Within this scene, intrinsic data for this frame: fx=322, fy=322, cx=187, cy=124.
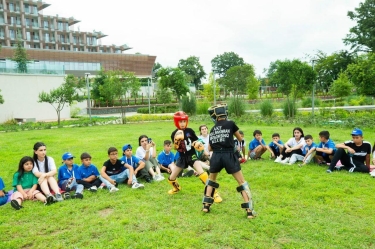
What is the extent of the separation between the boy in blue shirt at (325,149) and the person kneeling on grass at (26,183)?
19.6ft

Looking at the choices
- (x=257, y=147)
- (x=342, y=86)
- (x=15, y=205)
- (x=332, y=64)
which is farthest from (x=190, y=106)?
(x=332, y=64)

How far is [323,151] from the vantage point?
24.8 feet

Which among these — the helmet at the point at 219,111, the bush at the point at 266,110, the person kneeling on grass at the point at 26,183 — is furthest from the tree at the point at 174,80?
the helmet at the point at 219,111

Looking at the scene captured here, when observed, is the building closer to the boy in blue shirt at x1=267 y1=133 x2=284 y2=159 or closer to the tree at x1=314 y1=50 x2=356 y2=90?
the tree at x1=314 y1=50 x2=356 y2=90

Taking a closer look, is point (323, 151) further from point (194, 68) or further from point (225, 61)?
point (225, 61)

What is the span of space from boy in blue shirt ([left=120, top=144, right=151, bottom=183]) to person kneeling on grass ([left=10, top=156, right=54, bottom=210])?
1.77 metres

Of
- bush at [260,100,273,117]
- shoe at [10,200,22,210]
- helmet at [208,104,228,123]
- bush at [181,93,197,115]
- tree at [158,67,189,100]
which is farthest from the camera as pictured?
tree at [158,67,189,100]

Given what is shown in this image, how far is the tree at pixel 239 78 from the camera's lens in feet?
144

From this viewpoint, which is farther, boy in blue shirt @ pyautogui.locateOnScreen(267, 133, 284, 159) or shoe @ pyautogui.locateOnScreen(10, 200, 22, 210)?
boy in blue shirt @ pyautogui.locateOnScreen(267, 133, 284, 159)

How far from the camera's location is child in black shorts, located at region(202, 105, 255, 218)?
4.73 m

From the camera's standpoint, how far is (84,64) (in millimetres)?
61344

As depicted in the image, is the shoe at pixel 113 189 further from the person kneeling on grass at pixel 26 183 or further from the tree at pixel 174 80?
the tree at pixel 174 80

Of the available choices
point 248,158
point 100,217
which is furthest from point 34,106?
point 100,217

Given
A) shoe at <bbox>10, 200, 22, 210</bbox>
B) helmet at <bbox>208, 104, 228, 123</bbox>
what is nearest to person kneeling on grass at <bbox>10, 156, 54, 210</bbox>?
shoe at <bbox>10, 200, 22, 210</bbox>
